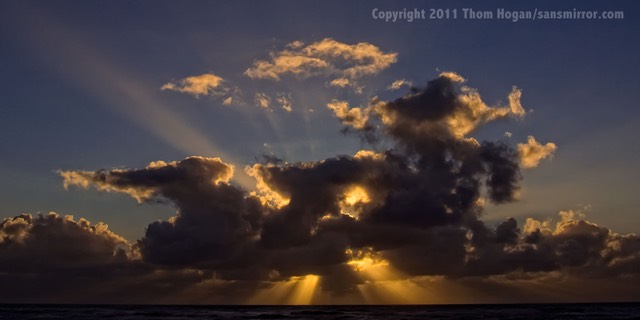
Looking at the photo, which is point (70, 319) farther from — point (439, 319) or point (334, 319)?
point (439, 319)

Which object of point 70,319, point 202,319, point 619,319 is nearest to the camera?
point 619,319

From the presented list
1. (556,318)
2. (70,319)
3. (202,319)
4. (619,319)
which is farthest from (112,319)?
(619,319)

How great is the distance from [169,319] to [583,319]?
331ft

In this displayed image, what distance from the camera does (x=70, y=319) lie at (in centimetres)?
14038

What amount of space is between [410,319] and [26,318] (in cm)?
9601

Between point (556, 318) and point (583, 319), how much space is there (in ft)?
19.4

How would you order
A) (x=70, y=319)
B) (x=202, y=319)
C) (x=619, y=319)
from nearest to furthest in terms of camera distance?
(x=619, y=319) → (x=70, y=319) → (x=202, y=319)

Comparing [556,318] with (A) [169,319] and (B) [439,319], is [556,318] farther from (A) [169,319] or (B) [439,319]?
(A) [169,319]

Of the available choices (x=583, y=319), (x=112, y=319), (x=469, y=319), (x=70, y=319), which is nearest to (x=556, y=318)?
(x=583, y=319)

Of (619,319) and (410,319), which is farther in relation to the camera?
(410,319)

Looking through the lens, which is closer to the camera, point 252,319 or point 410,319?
point 410,319

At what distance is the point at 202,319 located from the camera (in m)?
150

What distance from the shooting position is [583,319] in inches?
5354

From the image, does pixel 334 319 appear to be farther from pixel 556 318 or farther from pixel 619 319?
pixel 619 319
